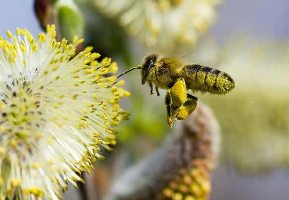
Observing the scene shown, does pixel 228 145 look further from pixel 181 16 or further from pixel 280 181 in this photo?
pixel 280 181

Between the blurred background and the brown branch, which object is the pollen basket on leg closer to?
the brown branch

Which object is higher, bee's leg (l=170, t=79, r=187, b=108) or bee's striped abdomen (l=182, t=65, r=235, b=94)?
bee's striped abdomen (l=182, t=65, r=235, b=94)

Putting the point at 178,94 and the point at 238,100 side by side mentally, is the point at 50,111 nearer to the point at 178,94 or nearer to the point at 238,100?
the point at 178,94

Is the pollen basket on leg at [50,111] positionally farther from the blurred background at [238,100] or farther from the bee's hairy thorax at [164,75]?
the blurred background at [238,100]

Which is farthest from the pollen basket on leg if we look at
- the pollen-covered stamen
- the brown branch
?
the brown branch

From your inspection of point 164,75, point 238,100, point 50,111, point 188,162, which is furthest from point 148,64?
point 238,100

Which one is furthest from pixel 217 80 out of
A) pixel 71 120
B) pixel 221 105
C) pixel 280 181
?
pixel 280 181

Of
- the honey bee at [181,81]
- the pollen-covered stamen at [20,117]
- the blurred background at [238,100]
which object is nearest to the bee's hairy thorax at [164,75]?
the honey bee at [181,81]
